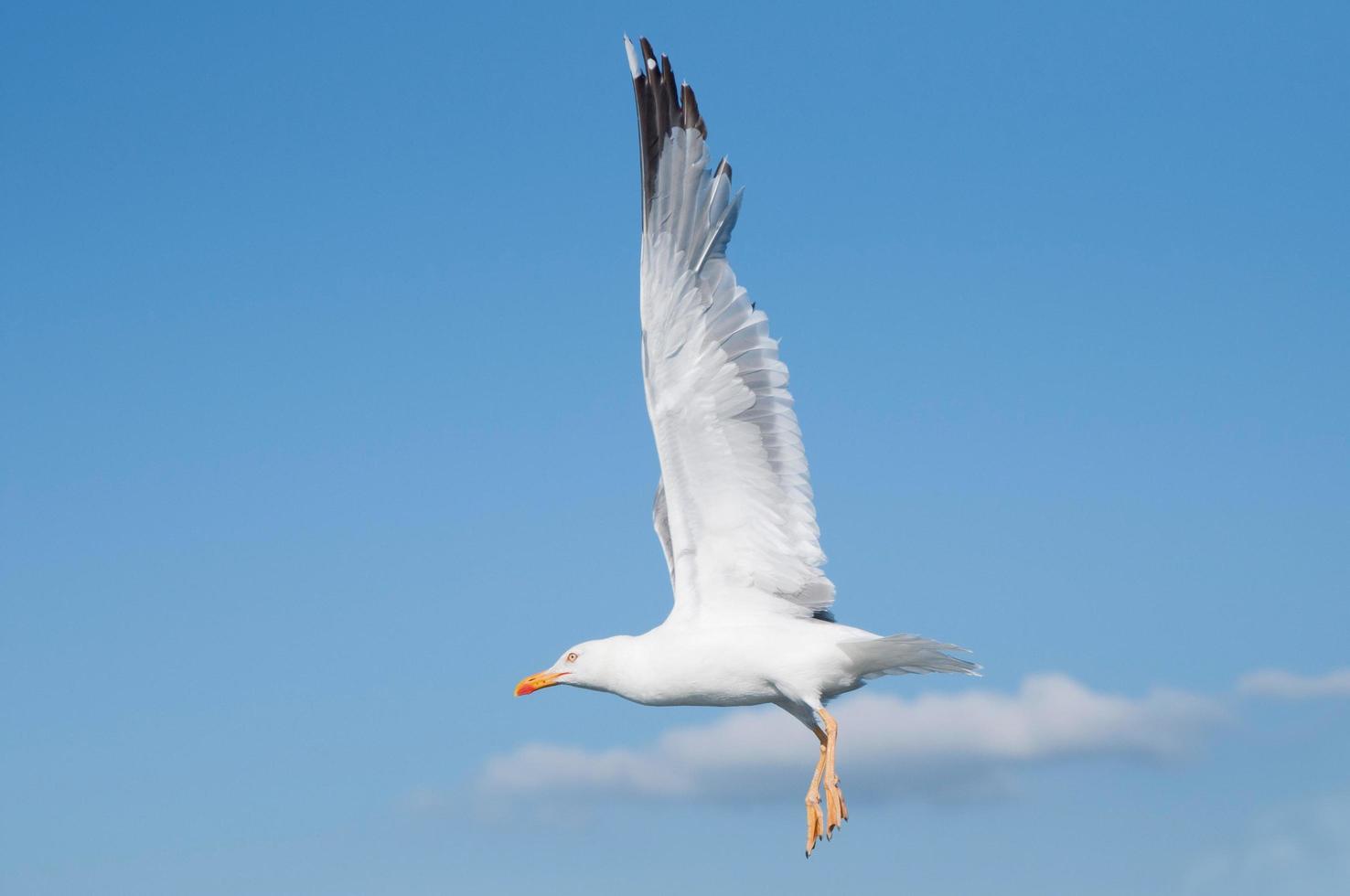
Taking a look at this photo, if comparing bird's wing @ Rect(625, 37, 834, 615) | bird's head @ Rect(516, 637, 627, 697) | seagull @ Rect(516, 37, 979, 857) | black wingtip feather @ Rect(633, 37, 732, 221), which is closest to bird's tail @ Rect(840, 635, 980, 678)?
seagull @ Rect(516, 37, 979, 857)

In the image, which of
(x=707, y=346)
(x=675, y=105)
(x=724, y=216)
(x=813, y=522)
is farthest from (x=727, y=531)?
(x=675, y=105)

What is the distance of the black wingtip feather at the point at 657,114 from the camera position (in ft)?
45.4

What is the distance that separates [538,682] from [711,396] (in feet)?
9.87

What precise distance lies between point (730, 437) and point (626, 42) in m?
3.43

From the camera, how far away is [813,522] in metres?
14.2

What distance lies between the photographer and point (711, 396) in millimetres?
13828

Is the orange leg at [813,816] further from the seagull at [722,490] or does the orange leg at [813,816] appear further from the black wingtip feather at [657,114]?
the black wingtip feather at [657,114]

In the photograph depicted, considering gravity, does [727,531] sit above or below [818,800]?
above

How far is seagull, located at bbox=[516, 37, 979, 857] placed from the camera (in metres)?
13.8

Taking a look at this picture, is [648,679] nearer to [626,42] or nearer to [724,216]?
[724,216]

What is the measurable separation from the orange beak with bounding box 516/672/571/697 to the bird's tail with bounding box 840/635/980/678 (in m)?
2.58

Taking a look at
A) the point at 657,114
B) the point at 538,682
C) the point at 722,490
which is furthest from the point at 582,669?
the point at 657,114

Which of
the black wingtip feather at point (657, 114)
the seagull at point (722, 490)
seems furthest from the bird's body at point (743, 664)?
the black wingtip feather at point (657, 114)

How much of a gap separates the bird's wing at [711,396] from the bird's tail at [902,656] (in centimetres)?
62
